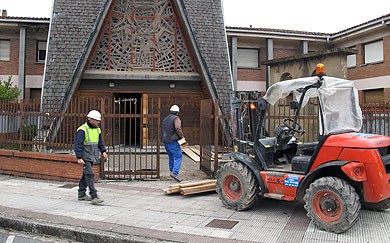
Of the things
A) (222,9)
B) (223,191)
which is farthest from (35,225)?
(222,9)

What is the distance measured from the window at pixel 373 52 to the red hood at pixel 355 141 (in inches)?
626

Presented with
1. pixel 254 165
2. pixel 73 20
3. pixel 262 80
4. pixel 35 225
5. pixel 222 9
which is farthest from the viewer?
pixel 262 80

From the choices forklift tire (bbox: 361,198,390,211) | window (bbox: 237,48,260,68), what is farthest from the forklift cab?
window (bbox: 237,48,260,68)

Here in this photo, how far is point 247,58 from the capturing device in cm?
2016

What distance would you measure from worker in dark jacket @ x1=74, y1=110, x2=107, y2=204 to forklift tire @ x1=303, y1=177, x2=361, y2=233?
3.96m

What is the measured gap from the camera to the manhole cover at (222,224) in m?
4.92

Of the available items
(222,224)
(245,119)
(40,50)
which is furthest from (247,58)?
(222,224)

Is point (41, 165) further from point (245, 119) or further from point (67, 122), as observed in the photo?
point (245, 119)

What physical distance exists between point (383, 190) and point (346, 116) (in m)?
1.20

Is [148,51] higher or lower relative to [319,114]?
higher

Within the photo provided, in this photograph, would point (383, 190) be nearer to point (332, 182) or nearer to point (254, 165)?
point (332, 182)

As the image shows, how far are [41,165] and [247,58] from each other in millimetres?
14397

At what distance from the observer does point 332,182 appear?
14.7ft

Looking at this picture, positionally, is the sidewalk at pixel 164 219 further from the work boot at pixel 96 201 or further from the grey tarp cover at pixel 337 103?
the grey tarp cover at pixel 337 103
